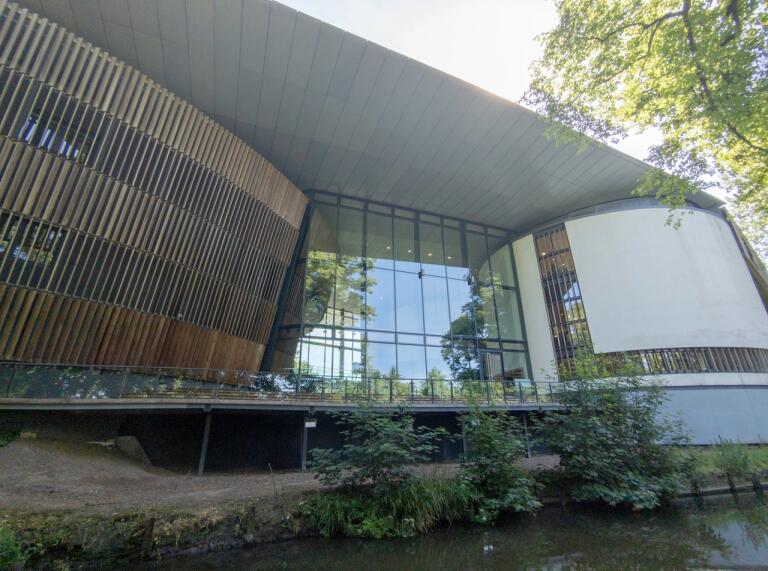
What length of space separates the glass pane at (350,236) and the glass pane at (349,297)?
1.51 feet

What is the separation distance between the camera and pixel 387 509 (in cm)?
671

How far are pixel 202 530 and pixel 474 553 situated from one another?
12.9 feet

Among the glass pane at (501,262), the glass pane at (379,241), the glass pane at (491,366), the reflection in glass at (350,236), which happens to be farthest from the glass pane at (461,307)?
the reflection in glass at (350,236)

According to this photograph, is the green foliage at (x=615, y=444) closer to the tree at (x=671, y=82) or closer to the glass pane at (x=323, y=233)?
the tree at (x=671, y=82)

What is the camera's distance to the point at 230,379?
9977 millimetres

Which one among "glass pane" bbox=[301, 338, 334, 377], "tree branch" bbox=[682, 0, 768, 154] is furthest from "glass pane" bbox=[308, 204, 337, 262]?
"tree branch" bbox=[682, 0, 768, 154]

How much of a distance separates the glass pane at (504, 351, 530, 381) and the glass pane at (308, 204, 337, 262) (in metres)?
9.86

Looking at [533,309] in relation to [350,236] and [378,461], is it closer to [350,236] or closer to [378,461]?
[350,236]

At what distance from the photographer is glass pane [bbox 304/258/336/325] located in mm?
15109

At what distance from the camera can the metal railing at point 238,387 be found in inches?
303

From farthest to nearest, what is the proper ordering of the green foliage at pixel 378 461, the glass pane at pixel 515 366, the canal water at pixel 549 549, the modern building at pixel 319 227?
1. the glass pane at pixel 515 366
2. the modern building at pixel 319 227
3. the green foliage at pixel 378 461
4. the canal water at pixel 549 549

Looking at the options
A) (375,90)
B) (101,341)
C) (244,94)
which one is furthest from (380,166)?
(101,341)

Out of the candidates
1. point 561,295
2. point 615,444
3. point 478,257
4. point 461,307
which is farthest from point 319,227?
point 615,444

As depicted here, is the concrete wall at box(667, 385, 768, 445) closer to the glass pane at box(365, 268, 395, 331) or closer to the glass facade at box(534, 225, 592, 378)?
the glass facade at box(534, 225, 592, 378)
